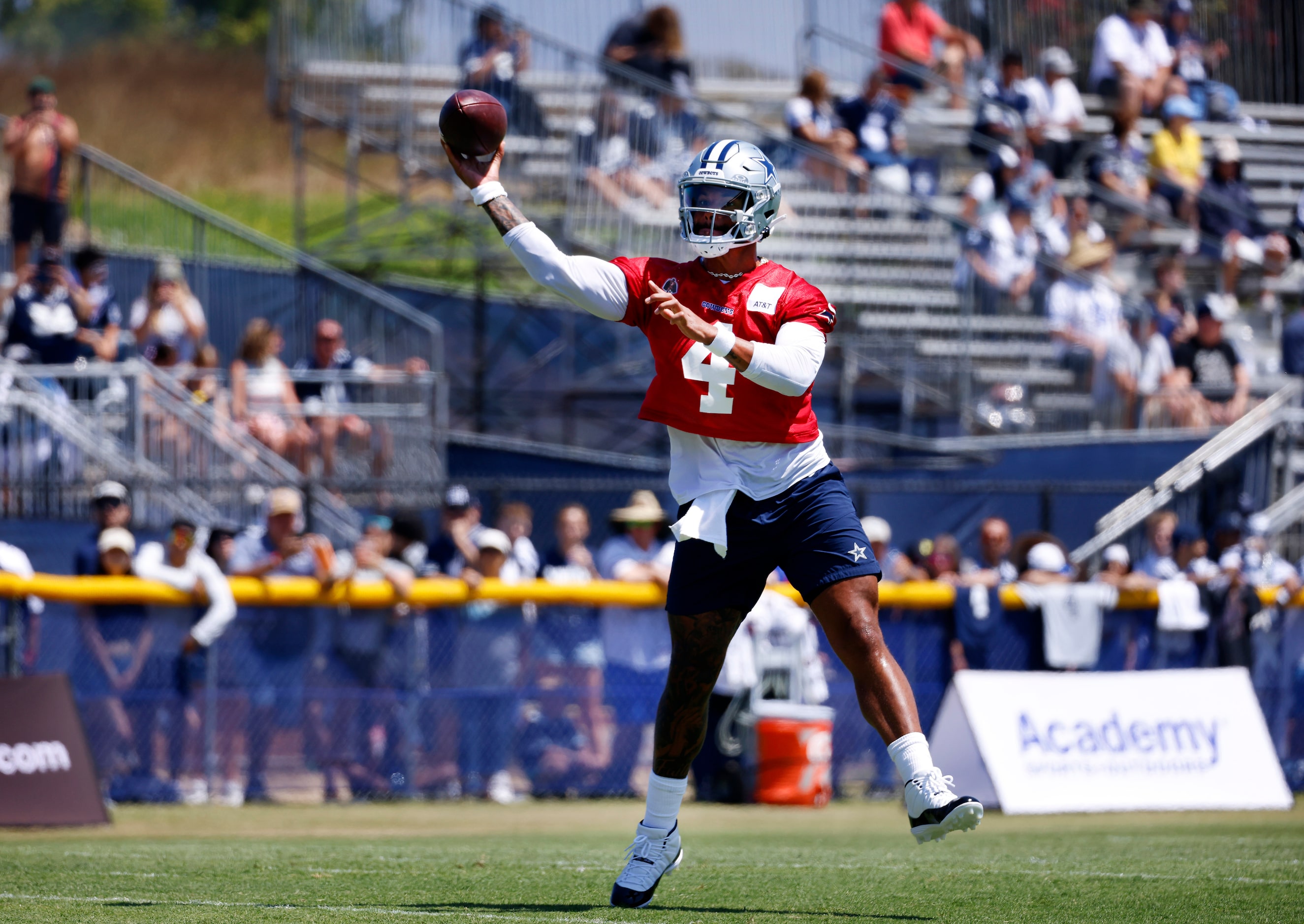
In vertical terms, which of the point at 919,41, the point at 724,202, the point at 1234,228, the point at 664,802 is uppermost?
the point at 919,41

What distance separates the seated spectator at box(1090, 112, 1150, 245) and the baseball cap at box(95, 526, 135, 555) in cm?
1102

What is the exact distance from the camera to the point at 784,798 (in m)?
11.0

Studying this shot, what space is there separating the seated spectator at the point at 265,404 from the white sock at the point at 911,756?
9116 mm

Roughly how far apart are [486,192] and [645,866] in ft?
7.68

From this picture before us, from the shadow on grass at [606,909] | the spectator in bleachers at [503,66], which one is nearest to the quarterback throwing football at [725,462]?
the shadow on grass at [606,909]

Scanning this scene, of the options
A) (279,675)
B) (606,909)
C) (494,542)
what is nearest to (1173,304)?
(494,542)

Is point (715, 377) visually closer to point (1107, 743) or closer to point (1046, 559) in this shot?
point (1107, 743)

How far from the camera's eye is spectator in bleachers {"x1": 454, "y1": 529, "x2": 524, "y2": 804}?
35.9ft

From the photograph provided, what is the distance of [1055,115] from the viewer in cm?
1889

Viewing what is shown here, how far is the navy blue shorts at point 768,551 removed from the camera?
5887mm

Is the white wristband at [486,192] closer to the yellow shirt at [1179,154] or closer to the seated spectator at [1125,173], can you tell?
the seated spectator at [1125,173]

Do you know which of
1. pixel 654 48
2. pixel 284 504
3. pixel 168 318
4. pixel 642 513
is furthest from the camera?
pixel 654 48

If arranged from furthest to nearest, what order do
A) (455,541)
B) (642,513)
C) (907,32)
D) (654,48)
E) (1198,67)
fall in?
(1198,67) < (907,32) < (654,48) < (642,513) < (455,541)

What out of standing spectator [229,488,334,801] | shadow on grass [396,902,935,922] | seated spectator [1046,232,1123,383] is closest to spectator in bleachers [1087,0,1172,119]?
seated spectator [1046,232,1123,383]
